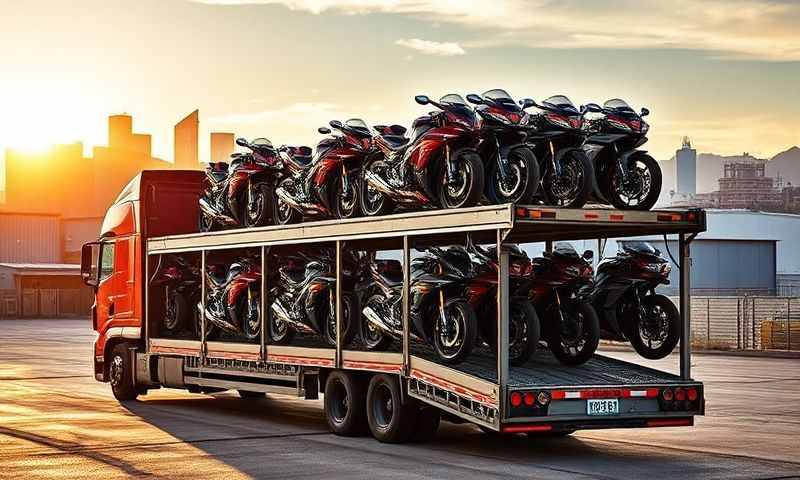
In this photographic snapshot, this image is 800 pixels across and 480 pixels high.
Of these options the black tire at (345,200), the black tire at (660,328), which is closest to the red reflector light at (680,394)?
the black tire at (660,328)

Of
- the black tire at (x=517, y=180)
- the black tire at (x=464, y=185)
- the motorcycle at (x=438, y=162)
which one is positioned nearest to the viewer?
the black tire at (x=517, y=180)

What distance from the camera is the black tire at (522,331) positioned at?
43.1 ft

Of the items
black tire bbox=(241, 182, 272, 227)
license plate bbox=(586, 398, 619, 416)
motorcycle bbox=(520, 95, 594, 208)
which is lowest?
license plate bbox=(586, 398, 619, 416)

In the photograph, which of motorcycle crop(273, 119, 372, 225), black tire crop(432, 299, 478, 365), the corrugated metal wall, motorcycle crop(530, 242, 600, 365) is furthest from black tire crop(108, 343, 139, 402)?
the corrugated metal wall

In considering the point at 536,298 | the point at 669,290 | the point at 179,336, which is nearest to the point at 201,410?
the point at 179,336

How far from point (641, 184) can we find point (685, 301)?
51.8 inches

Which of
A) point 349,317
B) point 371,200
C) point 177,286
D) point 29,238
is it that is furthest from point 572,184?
point 29,238

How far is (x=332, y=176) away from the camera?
1627 centimetres

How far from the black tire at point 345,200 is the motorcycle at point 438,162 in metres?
0.91

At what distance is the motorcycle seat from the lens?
14.9 m

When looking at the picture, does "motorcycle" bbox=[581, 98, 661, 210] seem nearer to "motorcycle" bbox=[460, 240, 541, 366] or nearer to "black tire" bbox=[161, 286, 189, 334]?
"motorcycle" bbox=[460, 240, 541, 366]

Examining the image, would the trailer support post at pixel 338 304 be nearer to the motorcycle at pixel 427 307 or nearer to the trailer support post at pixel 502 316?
the motorcycle at pixel 427 307

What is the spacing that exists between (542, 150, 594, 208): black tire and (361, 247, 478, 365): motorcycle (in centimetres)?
128

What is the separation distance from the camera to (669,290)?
2142 inches
